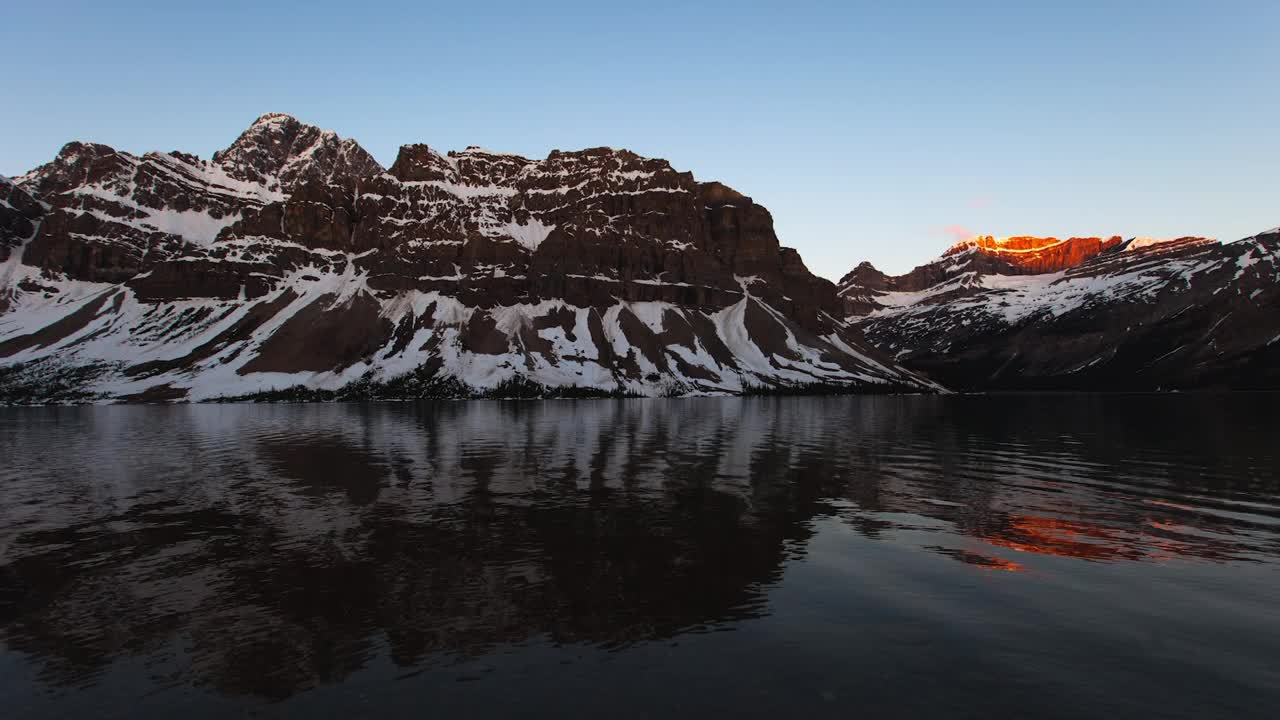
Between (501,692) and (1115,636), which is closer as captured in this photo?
(501,692)

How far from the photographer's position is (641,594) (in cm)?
2652

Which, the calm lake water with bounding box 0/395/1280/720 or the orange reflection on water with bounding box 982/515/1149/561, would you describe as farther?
the orange reflection on water with bounding box 982/515/1149/561

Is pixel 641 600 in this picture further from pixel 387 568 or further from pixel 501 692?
pixel 387 568

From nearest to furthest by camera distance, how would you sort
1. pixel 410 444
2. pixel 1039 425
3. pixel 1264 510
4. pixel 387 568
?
1. pixel 387 568
2. pixel 1264 510
3. pixel 410 444
4. pixel 1039 425

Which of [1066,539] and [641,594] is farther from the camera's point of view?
[1066,539]

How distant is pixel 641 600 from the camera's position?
84.6 ft

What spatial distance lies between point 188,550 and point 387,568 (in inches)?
407

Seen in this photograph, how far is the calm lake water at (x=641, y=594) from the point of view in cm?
1845

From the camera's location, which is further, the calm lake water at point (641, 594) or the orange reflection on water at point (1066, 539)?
the orange reflection on water at point (1066, 539)

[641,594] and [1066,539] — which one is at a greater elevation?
[641,594]

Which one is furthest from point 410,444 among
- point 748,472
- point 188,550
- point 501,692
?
point 501,692

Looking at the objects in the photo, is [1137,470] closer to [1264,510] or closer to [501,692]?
[1264,510]

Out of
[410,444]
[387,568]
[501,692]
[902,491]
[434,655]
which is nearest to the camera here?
[501,692]

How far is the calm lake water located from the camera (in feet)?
60.5
